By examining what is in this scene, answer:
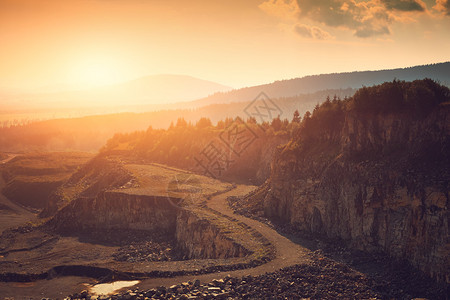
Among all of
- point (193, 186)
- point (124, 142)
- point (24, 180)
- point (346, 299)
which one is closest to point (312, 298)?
point (346, 299)

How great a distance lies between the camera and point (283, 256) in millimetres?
43656

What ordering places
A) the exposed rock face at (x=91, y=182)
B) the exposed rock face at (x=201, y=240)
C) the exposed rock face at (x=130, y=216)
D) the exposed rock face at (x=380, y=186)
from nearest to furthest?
the exposed rock face at (x=380, y=186), the exposed rock face at (x=201, y=240), the exposed rock face at (x=130, y=216), the exposed rock face at (x=91, y=182)

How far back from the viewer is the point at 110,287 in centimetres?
4175

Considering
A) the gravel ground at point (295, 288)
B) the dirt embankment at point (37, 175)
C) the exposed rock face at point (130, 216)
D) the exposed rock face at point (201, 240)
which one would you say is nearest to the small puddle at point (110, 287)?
the gravel ground at point (295, 288)

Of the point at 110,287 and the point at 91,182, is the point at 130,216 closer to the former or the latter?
the point at 110,287

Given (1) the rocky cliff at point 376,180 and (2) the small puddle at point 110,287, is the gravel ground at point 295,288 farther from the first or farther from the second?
(1) the rocky cliff at point 376,180

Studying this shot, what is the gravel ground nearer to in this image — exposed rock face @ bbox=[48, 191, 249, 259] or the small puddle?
the small puddle

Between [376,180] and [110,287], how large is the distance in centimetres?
3109

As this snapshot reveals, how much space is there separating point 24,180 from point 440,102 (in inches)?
4829

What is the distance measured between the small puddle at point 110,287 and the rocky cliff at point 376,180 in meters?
23.1

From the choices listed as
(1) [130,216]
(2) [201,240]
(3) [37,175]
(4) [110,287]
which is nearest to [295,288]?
(4) [110,287]

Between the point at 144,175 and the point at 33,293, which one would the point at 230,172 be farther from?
the point at 33,293

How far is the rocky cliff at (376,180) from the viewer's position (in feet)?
116

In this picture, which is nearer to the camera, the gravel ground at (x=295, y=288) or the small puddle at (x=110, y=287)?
the gravel ground at (x=295, y=288)
